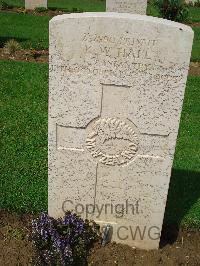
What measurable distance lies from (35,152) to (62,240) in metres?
2.12

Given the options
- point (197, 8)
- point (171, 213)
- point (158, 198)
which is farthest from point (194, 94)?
point (197, 8)

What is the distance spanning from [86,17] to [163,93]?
76cm

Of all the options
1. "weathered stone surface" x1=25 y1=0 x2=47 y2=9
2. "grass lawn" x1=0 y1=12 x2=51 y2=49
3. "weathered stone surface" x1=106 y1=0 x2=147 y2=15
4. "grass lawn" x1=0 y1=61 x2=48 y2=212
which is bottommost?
"grass lawn" x1=0 y1=12 x2=51 y2=49

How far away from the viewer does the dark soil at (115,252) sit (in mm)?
3484

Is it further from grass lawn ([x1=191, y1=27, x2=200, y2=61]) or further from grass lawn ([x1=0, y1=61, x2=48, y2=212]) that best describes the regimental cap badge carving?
grass lawn ([x1=191, y1=27, x2=200, y2=61])

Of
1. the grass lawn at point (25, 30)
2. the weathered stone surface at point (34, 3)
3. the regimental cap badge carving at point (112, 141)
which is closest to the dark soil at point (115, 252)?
the regimental cap badge carving at point (112, 141)

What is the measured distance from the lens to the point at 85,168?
3387 millimetres

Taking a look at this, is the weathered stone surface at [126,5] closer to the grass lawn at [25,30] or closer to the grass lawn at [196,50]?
the grass lawn at [196,50]

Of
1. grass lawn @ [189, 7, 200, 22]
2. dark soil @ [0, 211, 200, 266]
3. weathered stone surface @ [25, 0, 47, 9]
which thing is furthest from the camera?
grass lawn @ [189, 7, 200, 22]

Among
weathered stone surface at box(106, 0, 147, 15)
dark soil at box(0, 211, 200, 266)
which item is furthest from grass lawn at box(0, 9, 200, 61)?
dark soil at box(0, 211, 200, 266)

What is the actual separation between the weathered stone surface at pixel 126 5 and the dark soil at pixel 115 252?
985cm

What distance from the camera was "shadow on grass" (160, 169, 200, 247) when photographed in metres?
3.95

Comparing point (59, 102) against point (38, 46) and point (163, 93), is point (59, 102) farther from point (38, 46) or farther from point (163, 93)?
point (38, 46)

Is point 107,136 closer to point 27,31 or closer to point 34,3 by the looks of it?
point 27,31
